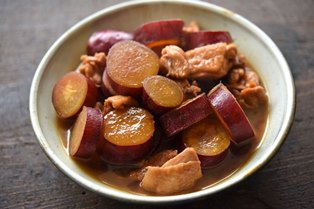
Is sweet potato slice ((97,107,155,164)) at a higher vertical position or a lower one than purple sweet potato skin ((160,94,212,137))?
lower

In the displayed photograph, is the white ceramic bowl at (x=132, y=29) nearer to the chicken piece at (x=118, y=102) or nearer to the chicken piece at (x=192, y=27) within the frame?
the chicken piece at (x=192, y=27)

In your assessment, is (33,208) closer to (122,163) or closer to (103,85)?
(122,163)

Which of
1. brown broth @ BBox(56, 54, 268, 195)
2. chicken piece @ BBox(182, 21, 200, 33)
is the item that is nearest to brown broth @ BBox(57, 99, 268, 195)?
brown broth @ BBox(56, 54, 268, 195)

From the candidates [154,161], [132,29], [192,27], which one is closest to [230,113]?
[154,161]

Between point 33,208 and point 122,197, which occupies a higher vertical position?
point 122,197

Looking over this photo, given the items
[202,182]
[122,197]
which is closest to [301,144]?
[202,182]

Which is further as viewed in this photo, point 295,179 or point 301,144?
point 301,144

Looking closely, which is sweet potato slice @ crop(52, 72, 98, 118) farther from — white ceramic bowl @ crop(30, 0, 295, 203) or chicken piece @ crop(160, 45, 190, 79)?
chicken piece @ crop(160, 45, 190, 79)

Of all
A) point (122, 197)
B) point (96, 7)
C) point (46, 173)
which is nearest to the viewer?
point (122, 197)
